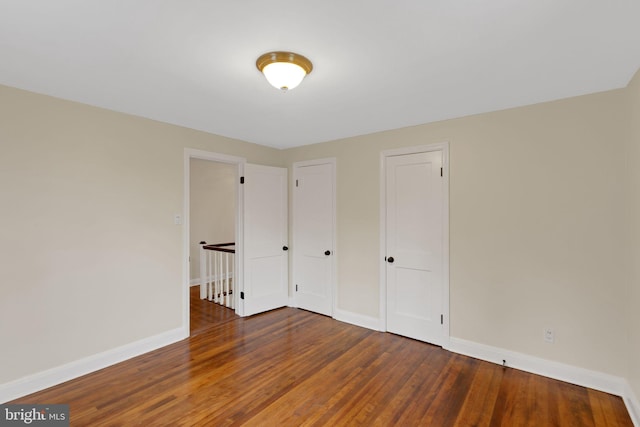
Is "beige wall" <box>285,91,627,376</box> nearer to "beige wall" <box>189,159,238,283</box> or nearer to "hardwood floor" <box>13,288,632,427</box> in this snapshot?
"hardwood floor" <box>13,288,632,427</box>

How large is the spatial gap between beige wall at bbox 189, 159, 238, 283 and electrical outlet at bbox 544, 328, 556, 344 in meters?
4.84

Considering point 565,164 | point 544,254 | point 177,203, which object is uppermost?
point 565,164

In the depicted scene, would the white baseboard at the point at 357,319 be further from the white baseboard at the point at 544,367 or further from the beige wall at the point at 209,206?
the beige wall at the point at 209,206

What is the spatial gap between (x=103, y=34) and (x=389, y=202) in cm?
289

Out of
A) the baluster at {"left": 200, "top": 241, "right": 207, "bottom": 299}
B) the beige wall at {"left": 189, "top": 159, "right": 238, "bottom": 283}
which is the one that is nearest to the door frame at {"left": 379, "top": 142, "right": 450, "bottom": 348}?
the baluster at {"left": 200, "top": 241, "right": 207, "bottom": 299}

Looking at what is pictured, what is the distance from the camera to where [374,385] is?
8.06 ft

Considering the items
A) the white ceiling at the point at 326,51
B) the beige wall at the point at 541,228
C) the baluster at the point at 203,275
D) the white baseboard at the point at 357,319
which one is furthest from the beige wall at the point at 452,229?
the baluster at the point at 203,275

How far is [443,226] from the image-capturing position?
313cm

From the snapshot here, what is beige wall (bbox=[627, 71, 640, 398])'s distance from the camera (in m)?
2.03

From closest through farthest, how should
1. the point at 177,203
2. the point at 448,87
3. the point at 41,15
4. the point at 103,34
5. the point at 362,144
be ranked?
the point at 41,15 → the point at 103,34 → the point at 448,87 → the point at 177,203 → the point at 362,144

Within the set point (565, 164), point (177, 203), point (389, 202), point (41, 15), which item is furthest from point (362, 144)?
point (41, 15)

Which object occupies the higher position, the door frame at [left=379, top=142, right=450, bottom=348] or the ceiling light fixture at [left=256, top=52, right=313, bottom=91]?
the ceiling light fixture at [left=256, top=52, right=313, bottom=91]

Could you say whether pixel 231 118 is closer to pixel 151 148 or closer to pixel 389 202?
pixel 151 148

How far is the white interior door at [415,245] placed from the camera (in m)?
3.19
